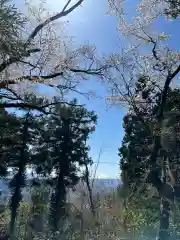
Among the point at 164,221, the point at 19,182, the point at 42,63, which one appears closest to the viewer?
the point at 42,63

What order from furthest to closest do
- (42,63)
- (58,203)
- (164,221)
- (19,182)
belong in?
(19,182) → (58,203) → (164,221) → (42,63)

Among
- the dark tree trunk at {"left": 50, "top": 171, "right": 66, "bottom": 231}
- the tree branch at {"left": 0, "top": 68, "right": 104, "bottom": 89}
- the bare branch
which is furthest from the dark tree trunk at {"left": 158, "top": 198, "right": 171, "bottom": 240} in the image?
the dark tree trunk at {"left": 50, "top": 171, "right": 66, "bottom": 231}

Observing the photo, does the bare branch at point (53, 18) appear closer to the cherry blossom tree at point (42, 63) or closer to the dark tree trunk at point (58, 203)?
the cherry blossom tree at point (42, 63)

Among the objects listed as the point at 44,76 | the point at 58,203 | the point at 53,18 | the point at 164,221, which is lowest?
the point at 164,221

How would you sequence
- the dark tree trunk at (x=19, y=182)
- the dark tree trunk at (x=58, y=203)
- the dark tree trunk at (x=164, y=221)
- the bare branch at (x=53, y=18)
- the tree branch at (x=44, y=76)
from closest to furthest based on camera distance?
the tree branch at (x=44, y=76) < the bare branch at (x=53, y=18) < the dark tree trunk at (x=164, y=221) < the dark tree trunk at (x=58, y=203) < the dark tree trunk at (x=19, y=182)

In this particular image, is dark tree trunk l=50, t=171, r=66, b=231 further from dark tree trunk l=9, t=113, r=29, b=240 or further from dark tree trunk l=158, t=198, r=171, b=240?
dark tree trunk l=158, t=198, r=171, b=240

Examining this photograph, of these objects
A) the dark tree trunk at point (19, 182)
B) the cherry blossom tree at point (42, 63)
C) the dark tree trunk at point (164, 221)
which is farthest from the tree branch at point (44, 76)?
the dark tree trunk at point (19, 182)

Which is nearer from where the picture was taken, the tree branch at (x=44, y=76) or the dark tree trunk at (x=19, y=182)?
the tree branch at (x=44, y=76)

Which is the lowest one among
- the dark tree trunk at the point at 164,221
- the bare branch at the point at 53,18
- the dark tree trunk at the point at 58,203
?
the dark tree trunk at the point at 164,221

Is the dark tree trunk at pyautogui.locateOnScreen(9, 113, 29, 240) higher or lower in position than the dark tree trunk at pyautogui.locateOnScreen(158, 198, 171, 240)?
higher

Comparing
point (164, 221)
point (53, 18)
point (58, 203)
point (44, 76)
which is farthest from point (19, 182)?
point (53, 18)

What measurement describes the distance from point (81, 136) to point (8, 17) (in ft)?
78.7

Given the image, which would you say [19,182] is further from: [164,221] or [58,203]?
[164,221]

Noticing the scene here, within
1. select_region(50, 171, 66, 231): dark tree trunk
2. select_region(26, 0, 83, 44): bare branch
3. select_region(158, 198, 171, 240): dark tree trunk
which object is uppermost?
select_region(26, 0, 83, 44): bare branch
